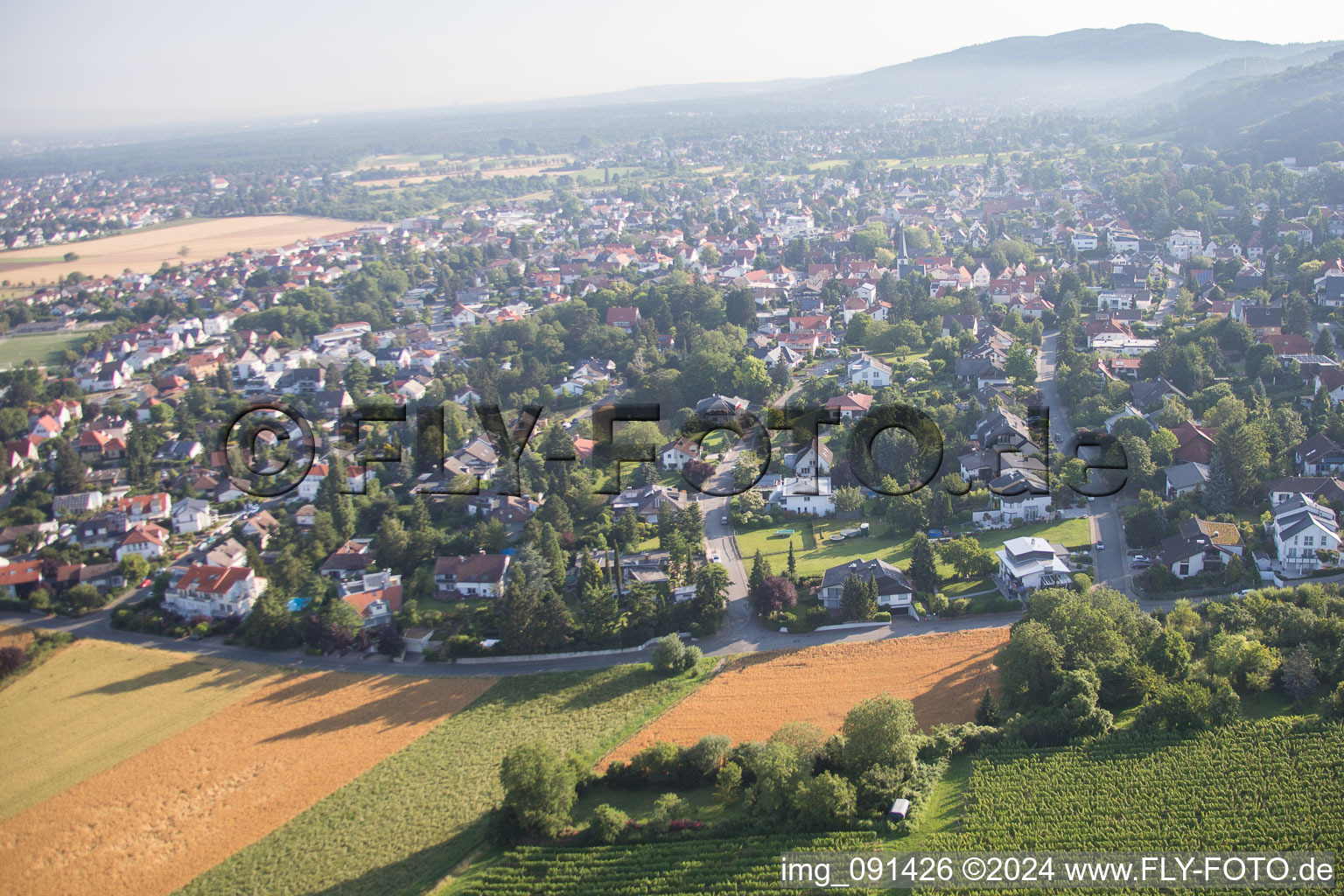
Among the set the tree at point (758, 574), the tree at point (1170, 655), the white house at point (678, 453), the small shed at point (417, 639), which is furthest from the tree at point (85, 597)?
the tree at point (1170, 655)

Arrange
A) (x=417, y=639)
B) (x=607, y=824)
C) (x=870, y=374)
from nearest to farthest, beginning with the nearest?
1. (x=607, y=824)
2. (x=417, y=639)
3. (x=870, y=374)

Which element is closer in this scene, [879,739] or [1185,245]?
[879,739]

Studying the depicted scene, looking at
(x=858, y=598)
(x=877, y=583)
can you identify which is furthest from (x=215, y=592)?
(x=877, y=583)

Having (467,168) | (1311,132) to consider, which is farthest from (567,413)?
(467,168)

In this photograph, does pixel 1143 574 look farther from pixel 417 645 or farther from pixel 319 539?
pixel 319 539

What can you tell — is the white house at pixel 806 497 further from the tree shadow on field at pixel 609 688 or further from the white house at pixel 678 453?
the tree shadow on field at pixel 609 688

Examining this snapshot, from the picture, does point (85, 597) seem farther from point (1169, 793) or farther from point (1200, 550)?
point (1200, 550)
